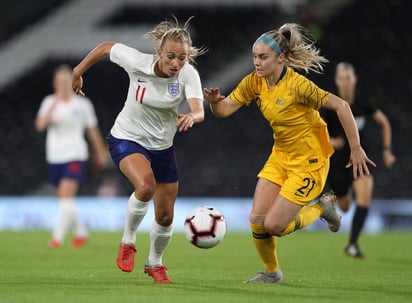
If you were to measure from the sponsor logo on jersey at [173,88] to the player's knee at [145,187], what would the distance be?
0.71 metres

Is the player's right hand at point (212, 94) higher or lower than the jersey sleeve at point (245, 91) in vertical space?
lower

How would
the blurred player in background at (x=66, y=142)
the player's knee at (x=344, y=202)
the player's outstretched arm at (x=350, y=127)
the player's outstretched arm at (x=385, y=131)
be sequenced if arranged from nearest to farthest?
the player's outstretched arm at (x=350, y=127) < the player's outstretched arm at (x=385, y=131) < the player's knee at (x=344, y=202) < the blurred player in background at (x=66, y=142)

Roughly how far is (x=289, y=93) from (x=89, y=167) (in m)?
14.1

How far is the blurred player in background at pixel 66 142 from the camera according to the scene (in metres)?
13.0

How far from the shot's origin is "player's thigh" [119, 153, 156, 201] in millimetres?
7164

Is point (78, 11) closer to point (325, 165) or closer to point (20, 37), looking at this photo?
point (20, 37)

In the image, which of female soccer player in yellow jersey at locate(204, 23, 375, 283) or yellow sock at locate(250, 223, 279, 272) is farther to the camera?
yellow sock at locate(250, 223, 279, 272)

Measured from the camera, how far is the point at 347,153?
1168cm

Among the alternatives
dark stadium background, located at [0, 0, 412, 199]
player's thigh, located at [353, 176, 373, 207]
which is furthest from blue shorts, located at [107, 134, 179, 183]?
dark stadium background, located at [0, 0, 412, 199]

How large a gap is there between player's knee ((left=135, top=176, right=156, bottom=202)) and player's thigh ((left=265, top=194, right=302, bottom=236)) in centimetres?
97

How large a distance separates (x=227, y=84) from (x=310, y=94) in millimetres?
14916

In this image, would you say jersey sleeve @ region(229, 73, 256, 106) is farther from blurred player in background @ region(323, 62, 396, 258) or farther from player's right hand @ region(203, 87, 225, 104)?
blurred player in background @ region(323, 62, 396, 258)

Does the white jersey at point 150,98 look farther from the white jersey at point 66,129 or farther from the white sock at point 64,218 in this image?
the white jersey at point 66,129

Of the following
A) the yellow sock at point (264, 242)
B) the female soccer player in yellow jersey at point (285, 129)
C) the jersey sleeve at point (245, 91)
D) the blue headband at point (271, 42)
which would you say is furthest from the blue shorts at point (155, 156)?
the blue headband at point (271, 42)
